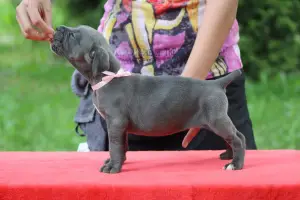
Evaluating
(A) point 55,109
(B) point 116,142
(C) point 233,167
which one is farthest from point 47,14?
(A) point 55,109

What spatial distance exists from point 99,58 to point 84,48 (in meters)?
0.05

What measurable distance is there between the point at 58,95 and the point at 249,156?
14.7 feet

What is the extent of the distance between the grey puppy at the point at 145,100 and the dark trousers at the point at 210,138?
580mm

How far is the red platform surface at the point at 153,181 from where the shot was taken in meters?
1.30

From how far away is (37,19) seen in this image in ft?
5.35

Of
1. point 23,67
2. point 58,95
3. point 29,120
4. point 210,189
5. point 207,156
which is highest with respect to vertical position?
point 210,189

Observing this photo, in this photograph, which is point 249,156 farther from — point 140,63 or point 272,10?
point 272,10

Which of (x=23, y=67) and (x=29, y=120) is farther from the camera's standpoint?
(x=23, y=67)

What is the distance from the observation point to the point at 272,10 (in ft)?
19.6

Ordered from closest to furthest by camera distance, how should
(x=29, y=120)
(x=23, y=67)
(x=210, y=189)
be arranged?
1. (x=210, y=189)
2. (x=29, y=120)
3. (x=23, y=67)

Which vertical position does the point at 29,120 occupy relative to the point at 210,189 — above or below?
below

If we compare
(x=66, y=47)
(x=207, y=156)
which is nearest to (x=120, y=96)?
(x=66, y=47)

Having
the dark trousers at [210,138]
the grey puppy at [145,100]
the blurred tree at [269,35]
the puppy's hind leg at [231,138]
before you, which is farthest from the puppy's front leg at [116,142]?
the blurred tree at [269,35]

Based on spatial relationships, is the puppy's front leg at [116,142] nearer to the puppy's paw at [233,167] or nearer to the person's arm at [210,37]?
the puppy's paw at [233,167]
